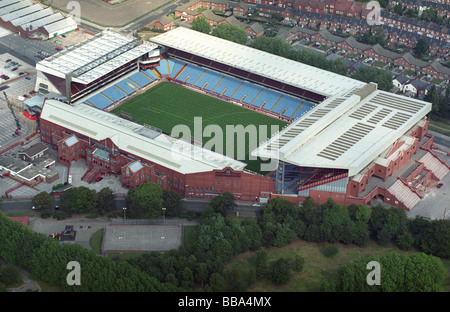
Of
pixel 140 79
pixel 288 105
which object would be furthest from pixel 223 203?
pixel 140 79

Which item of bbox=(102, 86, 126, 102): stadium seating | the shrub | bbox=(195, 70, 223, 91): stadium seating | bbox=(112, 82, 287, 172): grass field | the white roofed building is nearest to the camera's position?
the shrub

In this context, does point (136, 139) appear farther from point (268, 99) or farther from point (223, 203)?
point (268, 99)

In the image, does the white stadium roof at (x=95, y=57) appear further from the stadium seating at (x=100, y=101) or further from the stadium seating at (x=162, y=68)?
the stadium seating at (x=162, y=68)

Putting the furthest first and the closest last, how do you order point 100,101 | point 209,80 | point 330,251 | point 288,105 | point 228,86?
point 209,80, point 228,86, point 288,105, point 100,101, point 330,251

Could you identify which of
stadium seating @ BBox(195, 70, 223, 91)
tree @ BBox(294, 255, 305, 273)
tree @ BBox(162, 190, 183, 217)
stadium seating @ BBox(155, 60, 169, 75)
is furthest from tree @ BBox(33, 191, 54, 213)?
stadium seating @ BBox(155, 60, 169, 75)

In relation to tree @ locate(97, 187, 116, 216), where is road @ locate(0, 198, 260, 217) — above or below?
below

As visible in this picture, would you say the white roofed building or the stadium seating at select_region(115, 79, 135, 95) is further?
the stadium seating at select_region(115, 79, 135, 95)

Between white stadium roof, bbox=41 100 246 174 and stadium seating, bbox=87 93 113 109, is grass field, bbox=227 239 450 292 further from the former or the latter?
stadium seating, bbox=87 93 113 109
